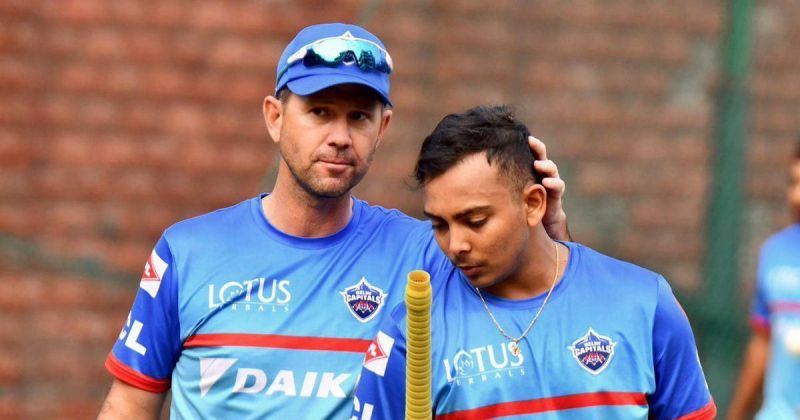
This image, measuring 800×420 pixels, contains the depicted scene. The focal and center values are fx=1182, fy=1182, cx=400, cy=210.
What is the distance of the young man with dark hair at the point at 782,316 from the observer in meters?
4.16

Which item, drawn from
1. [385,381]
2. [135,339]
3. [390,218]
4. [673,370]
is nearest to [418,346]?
[385,381]

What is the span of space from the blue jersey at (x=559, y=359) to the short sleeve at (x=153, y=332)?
0.54 m

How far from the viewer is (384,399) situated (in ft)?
8.02

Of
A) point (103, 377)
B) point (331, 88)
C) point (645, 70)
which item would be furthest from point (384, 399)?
point (645, 70)

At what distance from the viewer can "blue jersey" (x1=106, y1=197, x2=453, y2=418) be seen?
2688mm

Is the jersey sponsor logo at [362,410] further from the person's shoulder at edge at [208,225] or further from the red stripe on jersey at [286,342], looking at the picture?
the person's shoulder at edge at [208,225]

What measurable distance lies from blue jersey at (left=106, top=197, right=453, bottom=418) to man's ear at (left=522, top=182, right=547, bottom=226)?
25cm

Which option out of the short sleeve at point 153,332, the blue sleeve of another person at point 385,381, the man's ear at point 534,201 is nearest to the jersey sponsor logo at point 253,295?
the short sleeve at point 153,332

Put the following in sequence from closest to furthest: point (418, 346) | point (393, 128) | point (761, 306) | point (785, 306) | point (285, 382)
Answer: point (418, 346), point (285, 382), point (785, 306), point (761, 306), point (393, 128)

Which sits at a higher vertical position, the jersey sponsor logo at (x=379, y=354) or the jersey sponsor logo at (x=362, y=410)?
the jersey sponsor logo at (x=379, y=354)

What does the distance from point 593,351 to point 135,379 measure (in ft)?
3.57

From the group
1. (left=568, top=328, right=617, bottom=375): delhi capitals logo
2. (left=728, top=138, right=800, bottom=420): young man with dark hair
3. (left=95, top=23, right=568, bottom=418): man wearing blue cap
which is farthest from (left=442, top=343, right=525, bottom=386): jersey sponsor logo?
(left=728, top=138, right=800, bottom=420): young man with dark hair

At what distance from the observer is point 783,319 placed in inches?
168

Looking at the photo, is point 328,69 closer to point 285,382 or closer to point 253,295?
point 253,295
